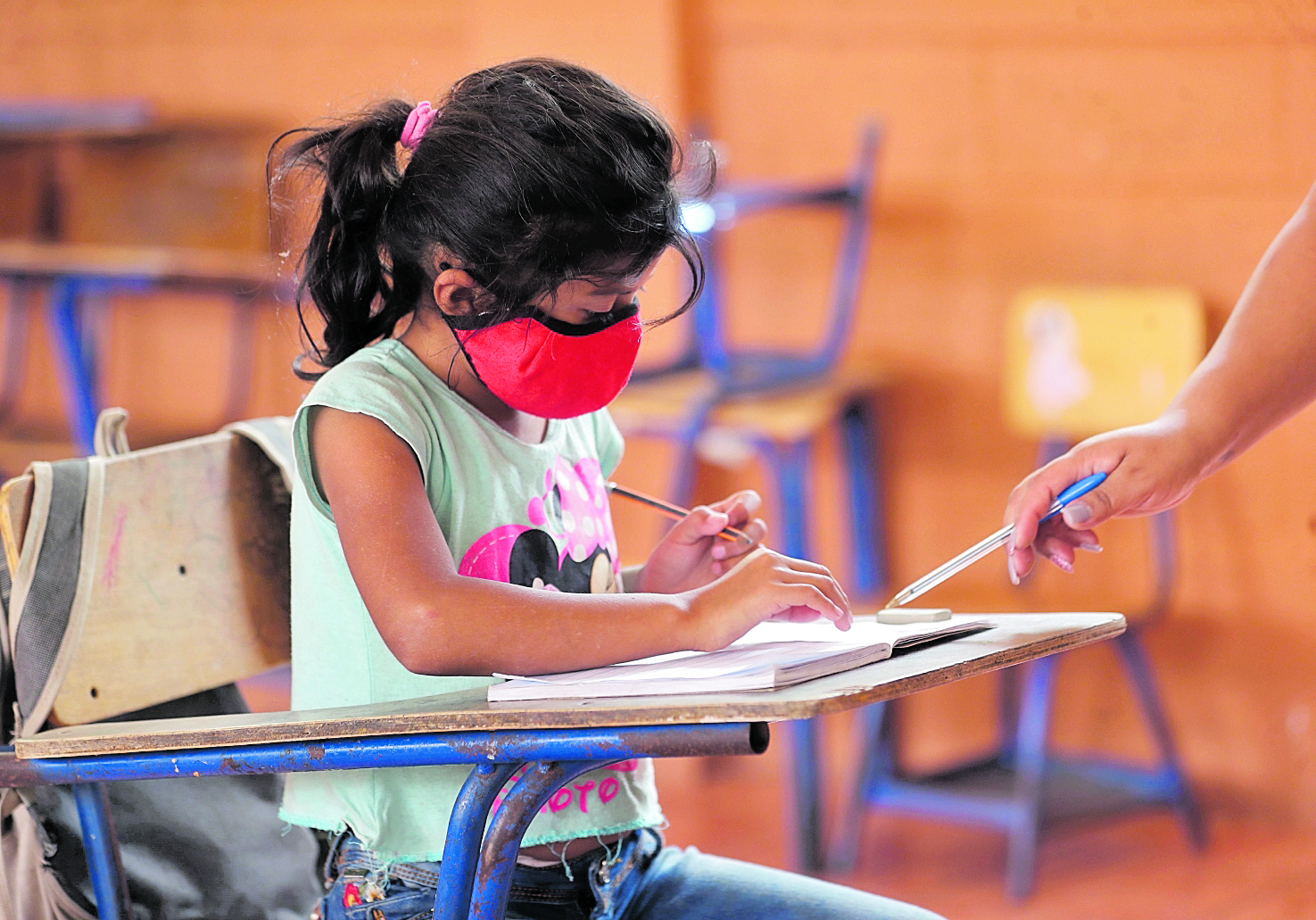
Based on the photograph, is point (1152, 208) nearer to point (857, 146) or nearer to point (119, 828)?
point (857, 146)

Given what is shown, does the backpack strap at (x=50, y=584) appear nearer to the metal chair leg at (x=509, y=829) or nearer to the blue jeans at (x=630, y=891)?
the blue jeans at (x=630, y=891)

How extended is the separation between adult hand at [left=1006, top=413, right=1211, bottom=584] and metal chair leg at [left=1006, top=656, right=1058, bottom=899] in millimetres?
1406

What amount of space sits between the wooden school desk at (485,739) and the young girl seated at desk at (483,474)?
0.29 ft

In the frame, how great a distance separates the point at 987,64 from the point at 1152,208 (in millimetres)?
447

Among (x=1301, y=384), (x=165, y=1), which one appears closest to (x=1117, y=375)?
(x=1301, y=384)

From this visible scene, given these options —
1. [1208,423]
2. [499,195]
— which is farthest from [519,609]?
[1208,423]

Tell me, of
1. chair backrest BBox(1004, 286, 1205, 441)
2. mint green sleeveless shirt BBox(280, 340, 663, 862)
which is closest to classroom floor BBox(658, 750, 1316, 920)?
chair backrest BBox(1004, 286, 1205, 441)

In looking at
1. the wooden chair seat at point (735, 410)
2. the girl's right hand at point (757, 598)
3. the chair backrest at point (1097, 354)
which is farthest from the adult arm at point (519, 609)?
the chair backrest at point (1097, 354)

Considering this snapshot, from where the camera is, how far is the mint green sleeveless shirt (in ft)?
3.48

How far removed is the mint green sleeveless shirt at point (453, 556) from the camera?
41.7 inches

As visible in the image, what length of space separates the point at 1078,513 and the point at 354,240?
635mm

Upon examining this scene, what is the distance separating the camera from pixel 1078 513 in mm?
1134

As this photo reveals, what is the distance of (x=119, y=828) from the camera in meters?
1.21

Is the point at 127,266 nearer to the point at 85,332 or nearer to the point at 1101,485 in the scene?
the point at 85,332
